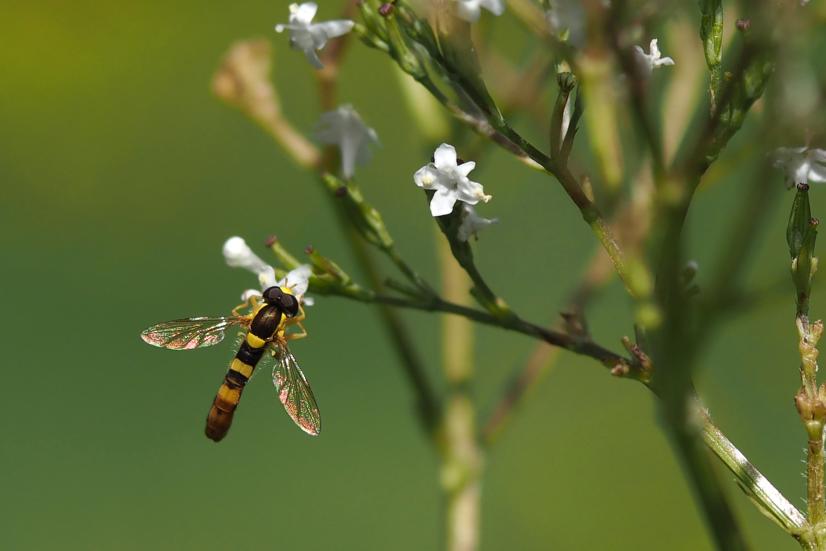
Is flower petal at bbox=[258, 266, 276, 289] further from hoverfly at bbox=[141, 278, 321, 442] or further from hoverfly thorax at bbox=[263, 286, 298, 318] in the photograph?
hoverfly at bbox=[141, 278, 321, 442]

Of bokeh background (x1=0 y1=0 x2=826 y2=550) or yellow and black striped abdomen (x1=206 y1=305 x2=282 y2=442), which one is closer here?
yellow and black striped abdomen (x1=206 y1=305 x2=282 y2=442)

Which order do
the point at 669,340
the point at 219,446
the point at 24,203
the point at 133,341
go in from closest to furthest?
→ the point at 669,340 → the point at 219,446 → the point at 133,341 → the point at 24,203

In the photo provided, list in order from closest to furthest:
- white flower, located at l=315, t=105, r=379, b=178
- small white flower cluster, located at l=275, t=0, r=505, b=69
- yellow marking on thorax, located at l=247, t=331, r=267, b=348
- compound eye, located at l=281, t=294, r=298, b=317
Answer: small white flower cluster, located at l=275, t=0, r=505, b=69
white flower, located at l=315, t=105, r=379, b=178
compound eye, located at l=281, t=294, r=298, b=317
yellow marking on thorax, located at l=247, t=331, r=267, b=348

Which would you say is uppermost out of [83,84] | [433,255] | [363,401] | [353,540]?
[83,84]

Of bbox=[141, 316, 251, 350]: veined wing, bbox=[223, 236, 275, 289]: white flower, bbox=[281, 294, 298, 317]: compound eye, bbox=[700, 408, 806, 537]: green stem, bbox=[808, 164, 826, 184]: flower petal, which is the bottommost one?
bbox=[700, 408, 806, 537]: green stem

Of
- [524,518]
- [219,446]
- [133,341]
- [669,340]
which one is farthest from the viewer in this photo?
[133,341]

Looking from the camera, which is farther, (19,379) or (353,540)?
(19,379)

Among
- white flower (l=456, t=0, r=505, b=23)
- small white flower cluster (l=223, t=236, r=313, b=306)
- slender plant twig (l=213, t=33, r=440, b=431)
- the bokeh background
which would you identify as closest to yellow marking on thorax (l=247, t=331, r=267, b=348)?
slender plant twig (l=213, t=33, r=440, b=431)

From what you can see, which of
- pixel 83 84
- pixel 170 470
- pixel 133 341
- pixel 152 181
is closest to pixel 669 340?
pixel 170 470

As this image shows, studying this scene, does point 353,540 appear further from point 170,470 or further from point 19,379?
point 19,379
